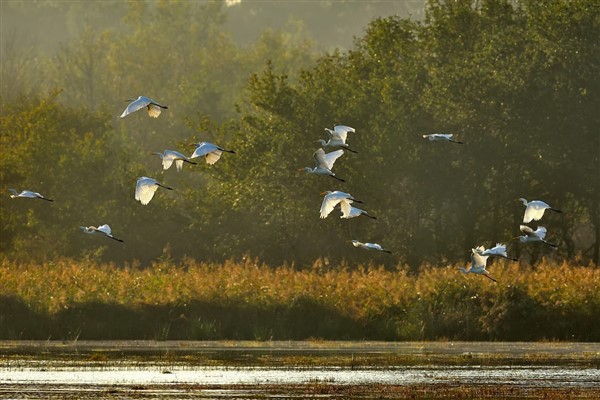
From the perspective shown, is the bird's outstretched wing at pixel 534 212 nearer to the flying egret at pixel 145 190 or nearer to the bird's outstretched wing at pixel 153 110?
A: the flying egret at pixel 145 190

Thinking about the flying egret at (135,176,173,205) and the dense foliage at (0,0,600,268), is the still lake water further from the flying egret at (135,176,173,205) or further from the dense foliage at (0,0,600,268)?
the dense foliage at (0,0,600,268)

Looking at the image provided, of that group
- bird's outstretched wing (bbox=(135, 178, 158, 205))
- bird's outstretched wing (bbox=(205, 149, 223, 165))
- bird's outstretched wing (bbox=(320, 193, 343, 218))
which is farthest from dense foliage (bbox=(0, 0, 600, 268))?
bird's outstretched wing (bbox=(205, 149, 223, 165))

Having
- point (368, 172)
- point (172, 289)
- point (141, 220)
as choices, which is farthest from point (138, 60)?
point (172, 289)

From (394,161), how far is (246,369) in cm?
3262

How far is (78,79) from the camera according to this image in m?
131

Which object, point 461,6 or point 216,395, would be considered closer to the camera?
point 216,395

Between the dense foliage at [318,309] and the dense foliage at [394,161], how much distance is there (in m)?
15.2

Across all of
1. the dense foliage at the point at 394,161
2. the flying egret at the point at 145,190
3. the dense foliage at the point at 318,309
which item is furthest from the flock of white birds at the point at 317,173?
the dense foliage at the point at 394,161

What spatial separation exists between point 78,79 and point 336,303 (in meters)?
90.8

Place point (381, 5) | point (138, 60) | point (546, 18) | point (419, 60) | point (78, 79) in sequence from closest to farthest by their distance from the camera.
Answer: point (546, 18), point (419, 60), point (78, 79), point (138, 60), point (381, 5)

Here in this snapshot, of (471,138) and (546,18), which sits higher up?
(546,18)

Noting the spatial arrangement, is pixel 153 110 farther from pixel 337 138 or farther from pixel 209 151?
pixel 337 138

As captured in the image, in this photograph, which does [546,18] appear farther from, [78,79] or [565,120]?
[78,79]

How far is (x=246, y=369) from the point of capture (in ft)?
105
